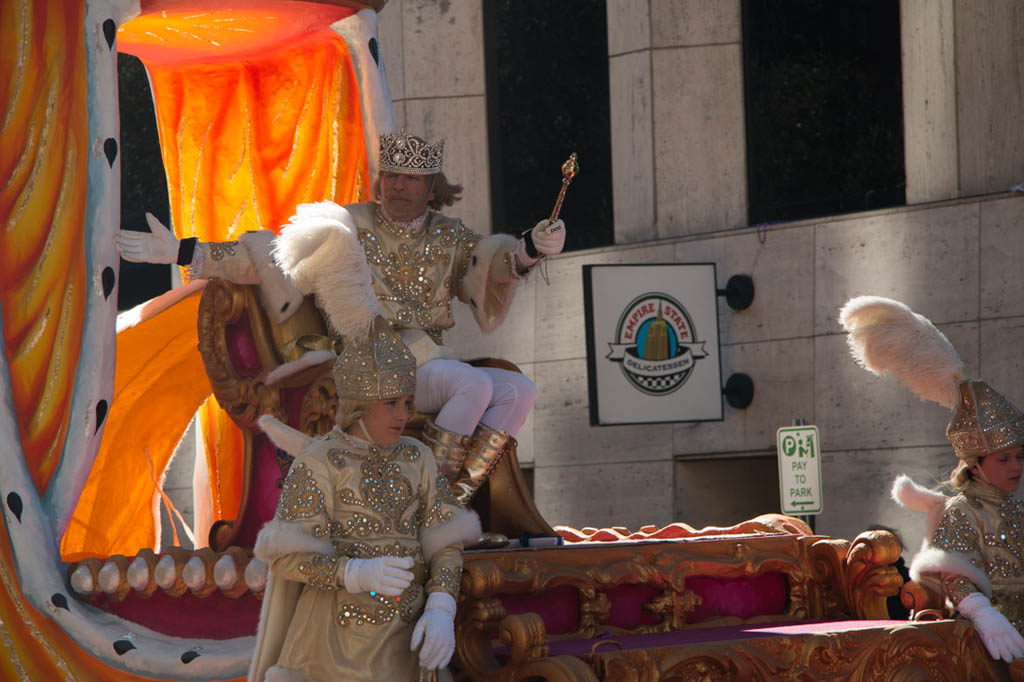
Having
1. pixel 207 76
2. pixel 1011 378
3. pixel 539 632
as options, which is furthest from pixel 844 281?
pixel 539 632

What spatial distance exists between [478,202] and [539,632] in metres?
6.71

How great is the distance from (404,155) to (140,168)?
7.94 meters

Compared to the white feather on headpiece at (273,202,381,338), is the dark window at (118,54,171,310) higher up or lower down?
higher up

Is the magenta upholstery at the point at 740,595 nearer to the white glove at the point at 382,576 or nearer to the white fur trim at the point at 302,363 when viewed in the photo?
the white glove at the point at 382,576

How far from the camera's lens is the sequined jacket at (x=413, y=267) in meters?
5.20

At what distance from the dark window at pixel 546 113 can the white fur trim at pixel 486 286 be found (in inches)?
184

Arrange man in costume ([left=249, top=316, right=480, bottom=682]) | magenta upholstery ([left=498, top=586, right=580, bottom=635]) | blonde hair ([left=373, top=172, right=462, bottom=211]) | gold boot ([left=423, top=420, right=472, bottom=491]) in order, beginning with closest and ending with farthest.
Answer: man in costume ([left=249, top=316, right=480, bottom=682]), magenta upholstery ([left=498, top=586, right=580, bottom=635]), gold boot ([left=423, top=420, right=472, bottom=491]), blonde hair ([left=373, top=172, right=462, bottom=211])

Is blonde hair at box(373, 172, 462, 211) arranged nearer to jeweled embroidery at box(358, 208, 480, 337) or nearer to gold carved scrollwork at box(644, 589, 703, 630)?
jeweled embroidery at box(358, 208, 480, 337)

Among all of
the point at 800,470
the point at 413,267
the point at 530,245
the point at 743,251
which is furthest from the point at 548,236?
the point at 743,251

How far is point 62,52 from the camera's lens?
5.14 m

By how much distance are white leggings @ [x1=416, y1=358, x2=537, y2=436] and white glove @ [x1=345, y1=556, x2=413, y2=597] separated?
1.26 m

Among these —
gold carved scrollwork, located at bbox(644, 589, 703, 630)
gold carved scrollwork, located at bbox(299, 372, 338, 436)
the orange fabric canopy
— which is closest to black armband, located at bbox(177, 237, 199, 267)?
gold carved scrollwork, located at bbox(299, 372, 338, 436)

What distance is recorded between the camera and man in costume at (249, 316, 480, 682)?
3.69m

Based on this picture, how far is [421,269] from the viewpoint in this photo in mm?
5293
